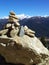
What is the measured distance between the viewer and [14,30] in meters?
18.9

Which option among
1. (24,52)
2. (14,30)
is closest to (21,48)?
(24,52)

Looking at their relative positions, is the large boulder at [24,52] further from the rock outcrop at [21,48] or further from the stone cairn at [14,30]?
the stone cairn at [14,30]

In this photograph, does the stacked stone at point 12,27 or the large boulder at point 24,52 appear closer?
the large boulder at point 24,52

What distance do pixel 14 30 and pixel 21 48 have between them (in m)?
2.60

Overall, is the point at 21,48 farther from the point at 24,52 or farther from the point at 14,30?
the point at 14,30

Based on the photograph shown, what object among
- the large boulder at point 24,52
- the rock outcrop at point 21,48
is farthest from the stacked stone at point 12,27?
the large boulder at point 24,52

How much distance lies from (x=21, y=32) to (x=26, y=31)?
968 millimetres

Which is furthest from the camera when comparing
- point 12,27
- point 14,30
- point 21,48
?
point 12,27

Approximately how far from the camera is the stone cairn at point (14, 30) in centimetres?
1840

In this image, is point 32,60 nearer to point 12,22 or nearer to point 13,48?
point 13,48

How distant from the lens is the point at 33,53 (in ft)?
55.6

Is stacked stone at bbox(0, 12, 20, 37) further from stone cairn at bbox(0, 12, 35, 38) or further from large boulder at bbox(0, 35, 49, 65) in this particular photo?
large boulder at bbox(0, 35, 49, 65)

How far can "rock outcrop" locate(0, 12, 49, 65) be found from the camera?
17.0 meters

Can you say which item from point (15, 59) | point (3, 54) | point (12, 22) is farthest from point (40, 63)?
point (12, 22)
